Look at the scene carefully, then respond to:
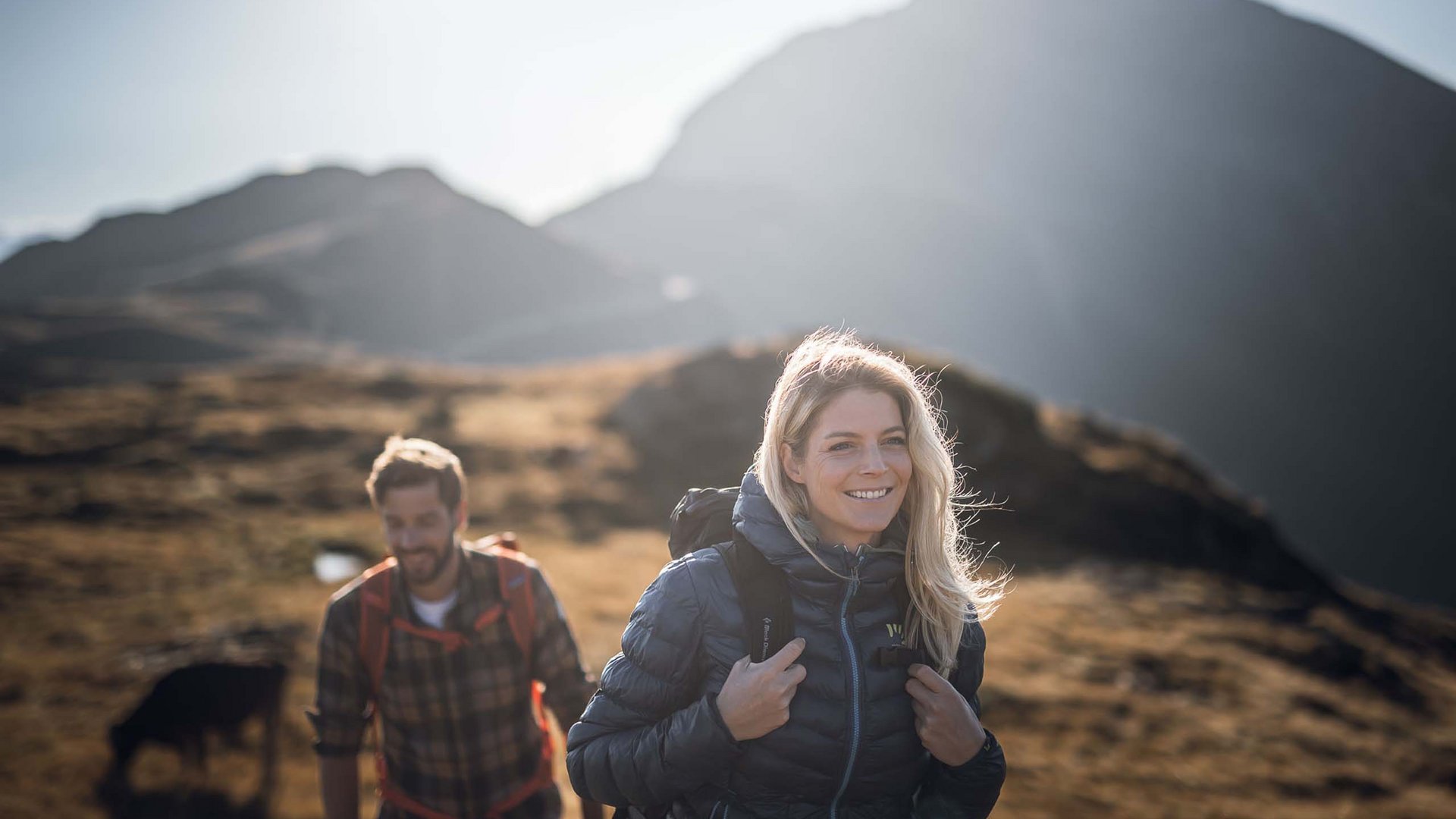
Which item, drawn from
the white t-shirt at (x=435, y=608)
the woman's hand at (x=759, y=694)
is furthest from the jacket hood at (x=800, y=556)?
the white t-shirt at (x=435, y=608)

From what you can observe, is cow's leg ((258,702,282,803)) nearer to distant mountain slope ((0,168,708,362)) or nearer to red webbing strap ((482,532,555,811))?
red webbing strap ((482,532,555,811))

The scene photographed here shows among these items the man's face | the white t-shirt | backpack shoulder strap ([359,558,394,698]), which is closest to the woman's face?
the man's face

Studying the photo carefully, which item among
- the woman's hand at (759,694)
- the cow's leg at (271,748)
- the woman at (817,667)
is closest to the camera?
the woman's hand at (759,694)

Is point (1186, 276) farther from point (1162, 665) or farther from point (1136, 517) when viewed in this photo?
point (1162, 665)

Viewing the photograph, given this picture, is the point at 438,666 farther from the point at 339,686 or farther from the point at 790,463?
the point at 790,463

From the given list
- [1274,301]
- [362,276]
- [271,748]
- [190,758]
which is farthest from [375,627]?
[1274,301]

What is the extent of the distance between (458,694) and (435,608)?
455 millimetres

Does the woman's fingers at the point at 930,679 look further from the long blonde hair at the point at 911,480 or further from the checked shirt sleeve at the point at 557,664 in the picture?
the checked shirt sleeve at the point at 557,664

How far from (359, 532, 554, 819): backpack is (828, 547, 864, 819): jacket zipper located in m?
1.78

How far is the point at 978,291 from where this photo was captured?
7726 inches

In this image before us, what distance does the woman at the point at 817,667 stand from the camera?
223cm

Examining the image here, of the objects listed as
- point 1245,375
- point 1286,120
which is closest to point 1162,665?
point 1245,375

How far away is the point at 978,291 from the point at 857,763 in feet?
683

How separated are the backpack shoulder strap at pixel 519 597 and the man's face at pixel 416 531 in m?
0.31
